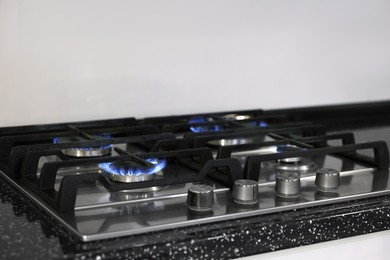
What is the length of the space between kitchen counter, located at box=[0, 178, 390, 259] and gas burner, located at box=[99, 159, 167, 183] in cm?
15

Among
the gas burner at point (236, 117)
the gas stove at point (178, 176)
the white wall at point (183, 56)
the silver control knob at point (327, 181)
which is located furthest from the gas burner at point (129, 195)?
the gas burner at point (236, 117)

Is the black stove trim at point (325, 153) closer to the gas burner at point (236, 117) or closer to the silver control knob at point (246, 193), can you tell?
the silver control knob at point (246, 193)

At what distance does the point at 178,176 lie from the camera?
1178mm

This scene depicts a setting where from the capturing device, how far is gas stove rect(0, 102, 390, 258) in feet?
3.08

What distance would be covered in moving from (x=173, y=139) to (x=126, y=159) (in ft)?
0.51

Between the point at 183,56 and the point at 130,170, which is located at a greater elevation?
the point at 183,56

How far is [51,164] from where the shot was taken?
1.02 metres

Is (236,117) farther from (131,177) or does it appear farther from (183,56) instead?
(131,177)

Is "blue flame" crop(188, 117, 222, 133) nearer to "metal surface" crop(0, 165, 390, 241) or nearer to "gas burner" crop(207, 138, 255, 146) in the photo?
"gas burner" crop(207, 138, 255, 146)

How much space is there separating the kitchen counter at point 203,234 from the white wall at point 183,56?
0.39 m

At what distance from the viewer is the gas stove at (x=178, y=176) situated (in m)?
0.94

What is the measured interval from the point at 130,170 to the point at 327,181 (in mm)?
318

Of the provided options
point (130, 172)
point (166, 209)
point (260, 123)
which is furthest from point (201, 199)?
point (260, 123)

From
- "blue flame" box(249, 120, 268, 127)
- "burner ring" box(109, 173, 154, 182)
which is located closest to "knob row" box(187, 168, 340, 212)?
"burner ring" box(109, 173, 154, 182)
